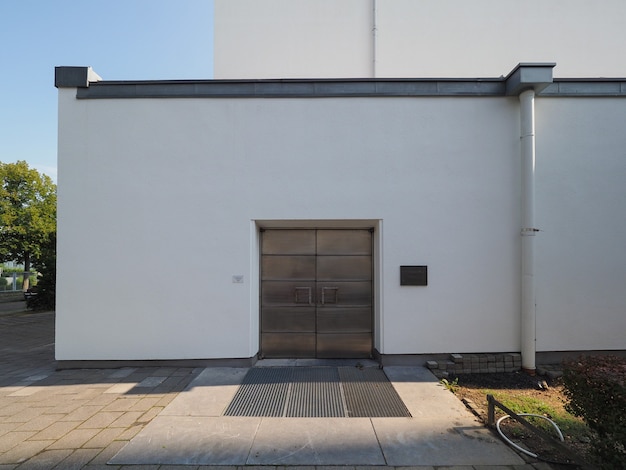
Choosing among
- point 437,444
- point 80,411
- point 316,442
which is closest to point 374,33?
point 437,444

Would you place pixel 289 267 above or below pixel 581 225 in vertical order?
below

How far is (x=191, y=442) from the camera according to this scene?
3570 millimetres

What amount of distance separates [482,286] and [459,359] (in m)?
1.30

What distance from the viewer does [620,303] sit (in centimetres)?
589

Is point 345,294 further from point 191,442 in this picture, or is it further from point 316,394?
point 191,442

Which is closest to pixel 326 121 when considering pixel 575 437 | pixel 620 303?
Result: pixel 575 437

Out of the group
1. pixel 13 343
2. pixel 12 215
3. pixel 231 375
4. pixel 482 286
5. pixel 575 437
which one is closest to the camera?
pixel 575 437

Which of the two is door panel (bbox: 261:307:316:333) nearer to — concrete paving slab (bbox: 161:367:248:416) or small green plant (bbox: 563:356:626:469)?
concrete paving slab (bbox: 161:367:248:416)

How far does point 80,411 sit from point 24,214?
86.0 feet

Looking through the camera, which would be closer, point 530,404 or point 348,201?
point 530,404

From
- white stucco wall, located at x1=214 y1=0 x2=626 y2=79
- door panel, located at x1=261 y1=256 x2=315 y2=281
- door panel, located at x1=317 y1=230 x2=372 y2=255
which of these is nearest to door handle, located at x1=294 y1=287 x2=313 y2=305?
door panel, located at x1=261 y1=256 x2=315 y2=281

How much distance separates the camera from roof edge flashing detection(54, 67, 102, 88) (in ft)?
19.4

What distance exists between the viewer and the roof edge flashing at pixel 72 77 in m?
5.91

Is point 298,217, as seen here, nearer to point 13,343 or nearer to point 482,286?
point 482,286
